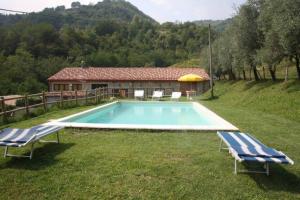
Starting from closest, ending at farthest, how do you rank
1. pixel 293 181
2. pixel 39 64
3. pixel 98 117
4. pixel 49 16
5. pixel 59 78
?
pixel 293 181, pixel 98 117, pixel 59 78, pixel 39 64, pixel 49 16

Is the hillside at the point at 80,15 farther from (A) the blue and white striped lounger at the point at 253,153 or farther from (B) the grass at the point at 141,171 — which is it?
(A) the blue and white striped lounger at the point at 253,153

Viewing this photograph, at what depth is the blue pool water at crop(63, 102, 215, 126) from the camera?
12.1 m

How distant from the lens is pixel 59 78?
3588cm

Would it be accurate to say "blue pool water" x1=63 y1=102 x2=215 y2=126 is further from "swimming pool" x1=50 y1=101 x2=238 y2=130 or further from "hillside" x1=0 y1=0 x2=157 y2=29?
"hillside" x1=0 y1=0 x2=157 y2=29

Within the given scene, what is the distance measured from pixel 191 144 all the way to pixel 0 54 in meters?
59.8

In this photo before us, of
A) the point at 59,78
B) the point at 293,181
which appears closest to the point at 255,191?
the point at 293,181

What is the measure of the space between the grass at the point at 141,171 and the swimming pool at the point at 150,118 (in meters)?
0.79

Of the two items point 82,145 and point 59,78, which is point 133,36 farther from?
point 82,145

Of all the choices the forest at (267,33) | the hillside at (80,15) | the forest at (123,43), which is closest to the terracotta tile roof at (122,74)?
the forest at (123,43)

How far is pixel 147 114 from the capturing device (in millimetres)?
14695

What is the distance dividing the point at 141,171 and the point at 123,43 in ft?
247

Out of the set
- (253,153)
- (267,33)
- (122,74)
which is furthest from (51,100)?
(253,153)

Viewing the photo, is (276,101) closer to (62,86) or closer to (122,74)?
(122,74)

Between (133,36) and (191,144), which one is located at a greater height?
(133,36)
